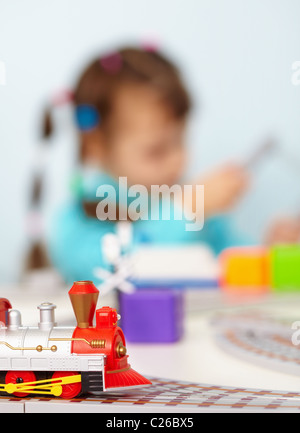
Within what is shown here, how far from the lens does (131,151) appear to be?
2.39 m

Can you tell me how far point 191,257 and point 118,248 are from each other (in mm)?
764

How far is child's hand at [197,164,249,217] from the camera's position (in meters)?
2.35

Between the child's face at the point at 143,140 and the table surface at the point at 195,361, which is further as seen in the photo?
the child's face at the point at 143,140

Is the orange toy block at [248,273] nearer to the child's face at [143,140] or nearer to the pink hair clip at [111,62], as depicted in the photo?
the child's face at [143,140]

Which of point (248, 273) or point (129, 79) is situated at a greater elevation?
point (129, 79)

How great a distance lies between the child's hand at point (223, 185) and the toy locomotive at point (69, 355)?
178cm

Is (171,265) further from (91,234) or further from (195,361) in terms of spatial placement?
(91,234)

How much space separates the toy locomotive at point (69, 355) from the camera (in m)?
0.56

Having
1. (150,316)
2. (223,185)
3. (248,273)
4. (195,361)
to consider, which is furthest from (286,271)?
(223,185)

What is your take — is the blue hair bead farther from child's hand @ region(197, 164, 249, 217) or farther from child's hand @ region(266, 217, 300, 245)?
child's hand @ region(266, 217, 300, 245)

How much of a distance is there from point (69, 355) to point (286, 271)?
40.4 inches

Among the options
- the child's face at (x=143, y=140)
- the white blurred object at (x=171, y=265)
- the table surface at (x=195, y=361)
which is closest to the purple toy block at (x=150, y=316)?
the table surface at (x=195, y=361)

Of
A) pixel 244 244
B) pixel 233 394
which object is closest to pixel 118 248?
pixel 233 394

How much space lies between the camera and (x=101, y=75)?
244 cm
